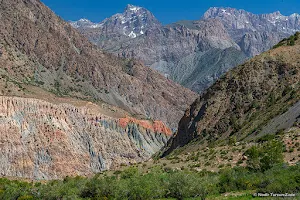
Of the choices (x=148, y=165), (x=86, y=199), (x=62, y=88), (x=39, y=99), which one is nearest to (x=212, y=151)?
(x=148, y=165)

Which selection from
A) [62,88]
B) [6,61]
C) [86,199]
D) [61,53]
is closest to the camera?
[86,199]

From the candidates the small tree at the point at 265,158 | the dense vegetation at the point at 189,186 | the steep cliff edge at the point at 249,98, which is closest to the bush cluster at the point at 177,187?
the dense vegetation at the point at 189,186

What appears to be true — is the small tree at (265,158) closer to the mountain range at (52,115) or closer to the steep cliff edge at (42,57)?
the mountain range at (52,115)

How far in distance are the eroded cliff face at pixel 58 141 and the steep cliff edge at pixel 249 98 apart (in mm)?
41837

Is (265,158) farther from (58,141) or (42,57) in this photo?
(42,57)

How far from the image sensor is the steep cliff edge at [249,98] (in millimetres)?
59219

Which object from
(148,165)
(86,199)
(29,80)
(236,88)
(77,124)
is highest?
(29,80)

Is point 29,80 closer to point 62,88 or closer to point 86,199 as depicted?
point 62,88

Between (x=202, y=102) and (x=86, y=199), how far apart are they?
50.7 metres

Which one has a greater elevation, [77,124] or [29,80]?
[29,80]

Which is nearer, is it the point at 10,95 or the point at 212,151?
the point at 212,151

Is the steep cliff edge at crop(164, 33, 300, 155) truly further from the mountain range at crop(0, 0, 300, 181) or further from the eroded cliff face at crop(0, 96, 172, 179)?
the eroded cliff face at crop(0, 96, 172, 179)

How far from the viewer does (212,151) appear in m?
47.8

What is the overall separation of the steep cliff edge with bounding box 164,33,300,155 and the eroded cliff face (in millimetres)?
41837
